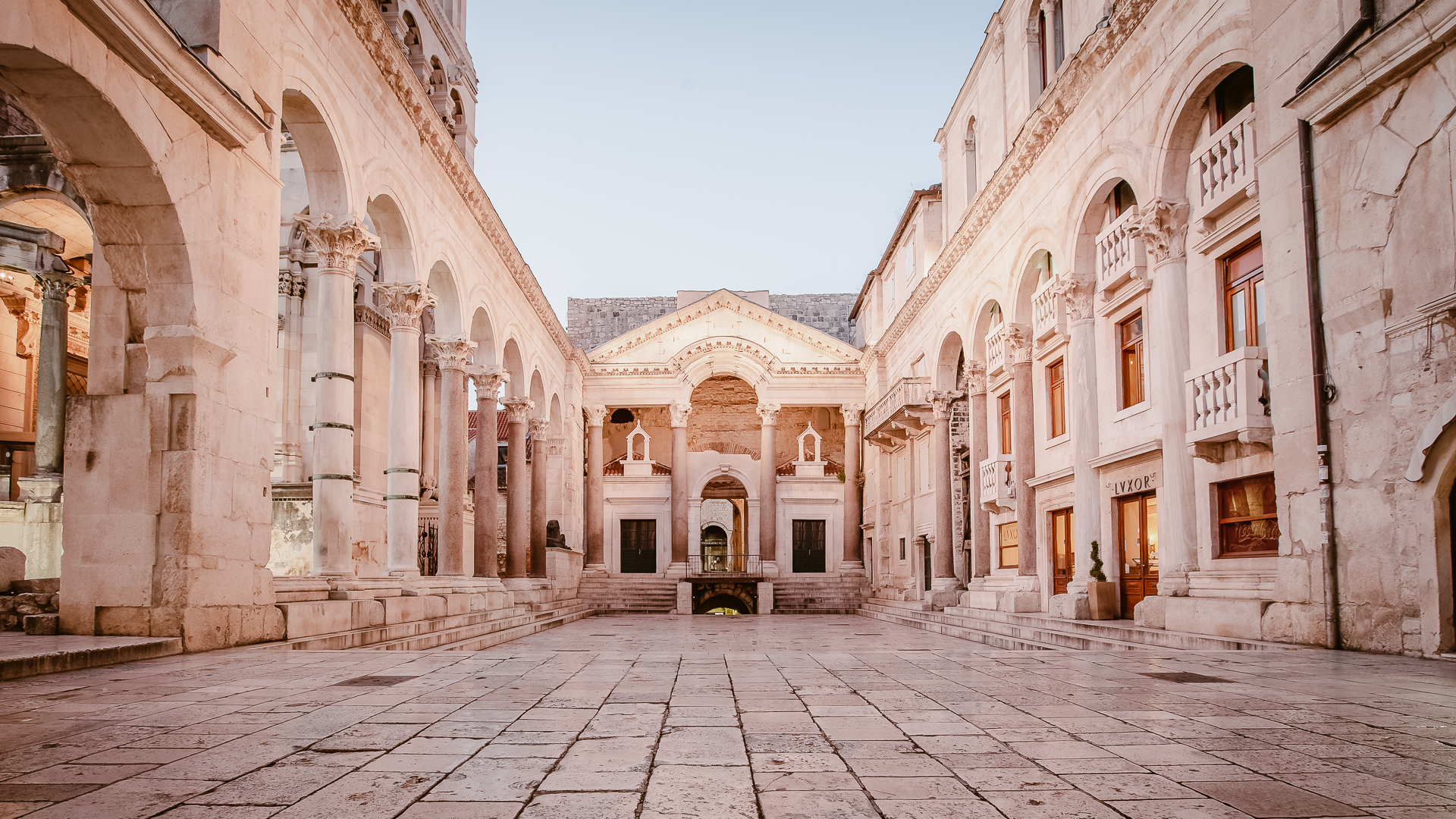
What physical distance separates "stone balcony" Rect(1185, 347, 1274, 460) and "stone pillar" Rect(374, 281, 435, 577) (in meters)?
11.1

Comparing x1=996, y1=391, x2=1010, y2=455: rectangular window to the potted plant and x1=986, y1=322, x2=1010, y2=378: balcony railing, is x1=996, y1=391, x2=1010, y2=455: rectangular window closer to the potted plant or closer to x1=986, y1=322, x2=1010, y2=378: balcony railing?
x1=986, y1=322, x2=1010, y2=378: balcony railing

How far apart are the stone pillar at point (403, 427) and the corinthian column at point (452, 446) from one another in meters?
2.63

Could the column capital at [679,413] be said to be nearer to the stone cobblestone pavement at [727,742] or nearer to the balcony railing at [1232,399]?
the balcony railing at [1232,399]

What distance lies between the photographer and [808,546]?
3719 cm

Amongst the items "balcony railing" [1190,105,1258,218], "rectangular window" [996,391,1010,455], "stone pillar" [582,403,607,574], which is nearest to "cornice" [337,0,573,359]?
"stone pillar" [582,403,607,574]

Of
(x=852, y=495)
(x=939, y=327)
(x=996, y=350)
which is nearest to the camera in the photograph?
(x=996, y=350)

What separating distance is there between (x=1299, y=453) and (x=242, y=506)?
Result: 415 inches

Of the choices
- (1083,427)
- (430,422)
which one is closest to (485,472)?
(430,422)

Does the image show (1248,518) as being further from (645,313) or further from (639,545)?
(645,313)

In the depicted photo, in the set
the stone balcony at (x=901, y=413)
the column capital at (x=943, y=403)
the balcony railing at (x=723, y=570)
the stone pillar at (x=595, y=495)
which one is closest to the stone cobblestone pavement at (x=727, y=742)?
the column capital at (x=943, y=403)

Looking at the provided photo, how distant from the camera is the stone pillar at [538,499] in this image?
28.9 metres

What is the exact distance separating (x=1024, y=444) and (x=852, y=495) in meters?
15.9

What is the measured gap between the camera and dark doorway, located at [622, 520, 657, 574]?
36875 millimetres

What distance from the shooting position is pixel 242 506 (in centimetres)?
983
